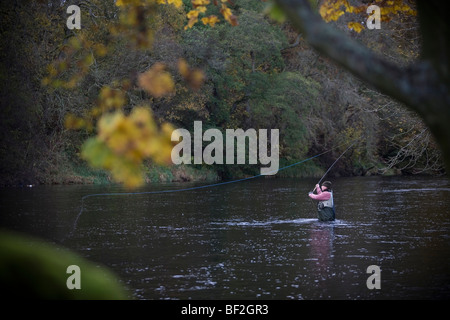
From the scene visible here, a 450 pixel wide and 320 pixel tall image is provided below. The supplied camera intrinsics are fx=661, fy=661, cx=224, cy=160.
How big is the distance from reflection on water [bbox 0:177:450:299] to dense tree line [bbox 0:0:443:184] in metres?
4.00

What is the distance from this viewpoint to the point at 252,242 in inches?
614

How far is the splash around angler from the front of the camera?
4684cm

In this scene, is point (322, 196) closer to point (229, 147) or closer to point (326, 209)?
point (326, 209)

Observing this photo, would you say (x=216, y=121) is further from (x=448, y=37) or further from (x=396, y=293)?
(x=448, y=37)

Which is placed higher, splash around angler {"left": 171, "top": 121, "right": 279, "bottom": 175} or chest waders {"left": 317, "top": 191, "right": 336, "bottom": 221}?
splash around angler {"left": 171, "top": 121, "right": 279, "bottom": 175}

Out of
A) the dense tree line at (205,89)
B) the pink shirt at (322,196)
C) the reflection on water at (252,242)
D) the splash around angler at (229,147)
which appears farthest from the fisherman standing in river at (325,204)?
the splash around angler at (229,147)

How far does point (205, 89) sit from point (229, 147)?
502 centimetres

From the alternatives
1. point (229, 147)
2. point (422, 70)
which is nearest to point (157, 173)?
point (229, 147)

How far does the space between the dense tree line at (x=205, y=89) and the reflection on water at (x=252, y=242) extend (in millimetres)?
4004

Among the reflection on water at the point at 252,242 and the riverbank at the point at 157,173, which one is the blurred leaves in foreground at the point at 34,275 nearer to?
the reflection on water at the point at 252,242

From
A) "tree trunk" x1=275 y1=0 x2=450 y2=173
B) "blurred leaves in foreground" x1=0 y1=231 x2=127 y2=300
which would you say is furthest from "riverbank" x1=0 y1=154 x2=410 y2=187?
"blurred leaves in foreground" x1=0 y1=231 x2=127 y2=300

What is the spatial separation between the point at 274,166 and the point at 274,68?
7.95 meters

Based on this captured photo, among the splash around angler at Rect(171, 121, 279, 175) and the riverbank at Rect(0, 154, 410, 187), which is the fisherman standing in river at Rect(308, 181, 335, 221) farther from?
the splash around angler at Rect(171, 121, 279, 175)
